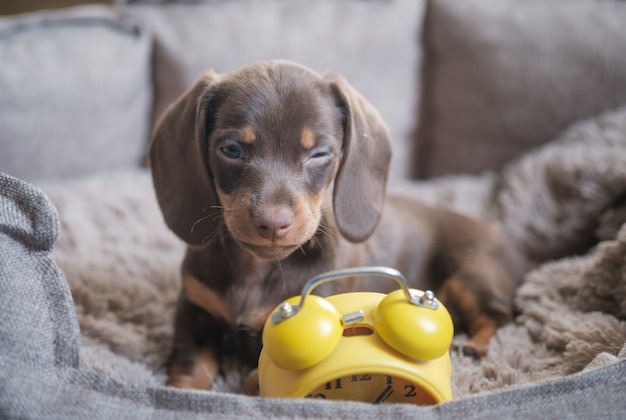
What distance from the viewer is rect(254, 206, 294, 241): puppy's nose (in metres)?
1.36

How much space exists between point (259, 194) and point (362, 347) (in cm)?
44

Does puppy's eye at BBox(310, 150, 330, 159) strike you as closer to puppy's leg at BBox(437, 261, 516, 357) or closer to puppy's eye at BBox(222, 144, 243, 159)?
puppy's eye at BBox(222, 144, 243, 159)

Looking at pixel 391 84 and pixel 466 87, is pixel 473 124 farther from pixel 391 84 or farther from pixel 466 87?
pixel 391 84

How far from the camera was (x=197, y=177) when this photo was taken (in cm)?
160

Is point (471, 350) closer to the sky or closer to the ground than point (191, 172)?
closer to the ground

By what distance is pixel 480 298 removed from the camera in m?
1.95

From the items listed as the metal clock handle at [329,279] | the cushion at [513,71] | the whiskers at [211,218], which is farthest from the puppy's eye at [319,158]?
the cushion at [513,71]

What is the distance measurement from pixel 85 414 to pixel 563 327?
1234 millimetres

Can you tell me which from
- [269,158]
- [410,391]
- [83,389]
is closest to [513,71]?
[269,158]

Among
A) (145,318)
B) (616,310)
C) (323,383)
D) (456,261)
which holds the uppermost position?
(323,383)

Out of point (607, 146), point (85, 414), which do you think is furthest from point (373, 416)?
point (607, 146)

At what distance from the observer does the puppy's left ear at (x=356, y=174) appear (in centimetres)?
164

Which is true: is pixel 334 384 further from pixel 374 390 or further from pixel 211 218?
pixel 211 218

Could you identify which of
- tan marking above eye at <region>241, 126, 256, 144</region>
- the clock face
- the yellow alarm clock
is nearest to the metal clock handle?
the yellow alarm clock
